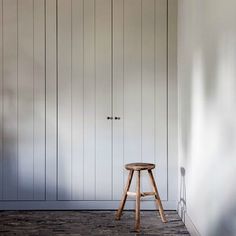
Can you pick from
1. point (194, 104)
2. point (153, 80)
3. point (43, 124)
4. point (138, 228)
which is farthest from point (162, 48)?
point (138, 228)

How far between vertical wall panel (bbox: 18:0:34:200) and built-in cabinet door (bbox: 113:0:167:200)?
870 mm

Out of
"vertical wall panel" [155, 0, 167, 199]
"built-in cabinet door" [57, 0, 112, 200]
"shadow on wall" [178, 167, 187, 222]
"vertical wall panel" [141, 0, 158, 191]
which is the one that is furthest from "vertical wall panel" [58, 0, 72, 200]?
"shadow on wall" [178, 167, 187, 222]

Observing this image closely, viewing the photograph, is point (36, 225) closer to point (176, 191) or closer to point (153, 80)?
point (176, 191)

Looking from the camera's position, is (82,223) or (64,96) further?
(64,96)

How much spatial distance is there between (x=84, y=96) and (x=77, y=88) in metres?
0.11

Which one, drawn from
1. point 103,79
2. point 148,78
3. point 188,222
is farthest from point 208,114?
point 103,79

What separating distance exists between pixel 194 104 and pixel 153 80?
3.17 feet

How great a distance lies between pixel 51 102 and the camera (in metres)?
4.12

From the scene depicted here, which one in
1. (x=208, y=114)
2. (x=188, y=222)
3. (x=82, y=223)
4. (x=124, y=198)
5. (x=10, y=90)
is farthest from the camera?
(x=10, y=90)

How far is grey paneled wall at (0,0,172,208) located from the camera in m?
4.11

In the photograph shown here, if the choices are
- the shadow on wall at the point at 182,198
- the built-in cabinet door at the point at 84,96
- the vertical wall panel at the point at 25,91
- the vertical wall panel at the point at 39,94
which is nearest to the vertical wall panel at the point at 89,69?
the built-in cabinet door at the point at 84,96

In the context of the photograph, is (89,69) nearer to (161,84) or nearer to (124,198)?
(161,84)

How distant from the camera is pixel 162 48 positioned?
4.12 m

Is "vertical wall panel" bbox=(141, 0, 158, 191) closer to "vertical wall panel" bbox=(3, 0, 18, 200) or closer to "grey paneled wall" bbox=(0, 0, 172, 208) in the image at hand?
"grey paneled wall" bbox=(0, 0, 172, 208)
